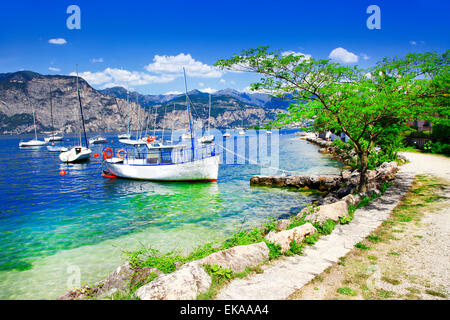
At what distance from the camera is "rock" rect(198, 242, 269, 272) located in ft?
18.9

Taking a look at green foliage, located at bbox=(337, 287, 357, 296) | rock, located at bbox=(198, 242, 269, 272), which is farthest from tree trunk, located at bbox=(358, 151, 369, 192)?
green foliage, located at bbox=(337, 287, 357, 296)

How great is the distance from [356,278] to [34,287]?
34.8 ft

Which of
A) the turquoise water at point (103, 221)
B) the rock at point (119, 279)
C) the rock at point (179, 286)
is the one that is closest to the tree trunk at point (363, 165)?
the turquoise water at point (103, 221)

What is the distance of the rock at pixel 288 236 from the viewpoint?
6.83 metres

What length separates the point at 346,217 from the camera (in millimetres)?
9133

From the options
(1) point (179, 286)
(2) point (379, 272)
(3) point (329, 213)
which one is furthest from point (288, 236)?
(1) point (179, 286)

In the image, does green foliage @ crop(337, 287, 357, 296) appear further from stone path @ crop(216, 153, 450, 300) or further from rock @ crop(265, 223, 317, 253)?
rock @ crop(265, 223, 317, 253)

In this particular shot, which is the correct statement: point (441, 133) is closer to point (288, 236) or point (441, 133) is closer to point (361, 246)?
point (361, 246)

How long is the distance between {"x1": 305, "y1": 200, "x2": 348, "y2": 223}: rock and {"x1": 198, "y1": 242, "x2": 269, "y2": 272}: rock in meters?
3.17

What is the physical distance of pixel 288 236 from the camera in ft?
23.2

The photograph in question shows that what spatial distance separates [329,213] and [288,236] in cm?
305

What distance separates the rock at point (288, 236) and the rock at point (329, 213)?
1.12 metres
